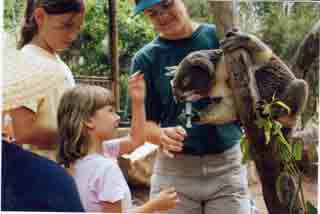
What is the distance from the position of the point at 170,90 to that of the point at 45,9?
526mm

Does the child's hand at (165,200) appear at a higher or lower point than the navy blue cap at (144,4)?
lower

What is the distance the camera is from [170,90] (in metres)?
1.93

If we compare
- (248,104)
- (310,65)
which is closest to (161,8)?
(248,104)

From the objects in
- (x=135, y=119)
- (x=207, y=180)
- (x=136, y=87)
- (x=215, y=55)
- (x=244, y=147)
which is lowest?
(x=207, y=180)

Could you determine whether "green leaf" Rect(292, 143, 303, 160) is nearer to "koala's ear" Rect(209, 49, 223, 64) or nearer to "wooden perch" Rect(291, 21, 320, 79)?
"wooden perch" Rect(291, 21, 320, 79)

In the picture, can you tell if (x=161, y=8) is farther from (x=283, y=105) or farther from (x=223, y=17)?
(x=283, y=105)

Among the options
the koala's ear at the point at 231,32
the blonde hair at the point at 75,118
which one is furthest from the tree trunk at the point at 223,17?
the blonde hair at the point at 75,118

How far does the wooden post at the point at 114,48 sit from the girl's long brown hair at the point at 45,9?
109 millimetres

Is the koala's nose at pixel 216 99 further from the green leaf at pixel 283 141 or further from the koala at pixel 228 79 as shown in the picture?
the green leaf at pixel 283 141

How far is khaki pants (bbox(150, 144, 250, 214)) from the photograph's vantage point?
1.94m

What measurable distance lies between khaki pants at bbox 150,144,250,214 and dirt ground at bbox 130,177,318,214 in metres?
0.03

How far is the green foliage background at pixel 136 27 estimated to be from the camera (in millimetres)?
1919

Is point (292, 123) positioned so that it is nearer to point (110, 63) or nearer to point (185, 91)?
point (185, 91)

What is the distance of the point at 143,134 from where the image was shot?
1.94 m
